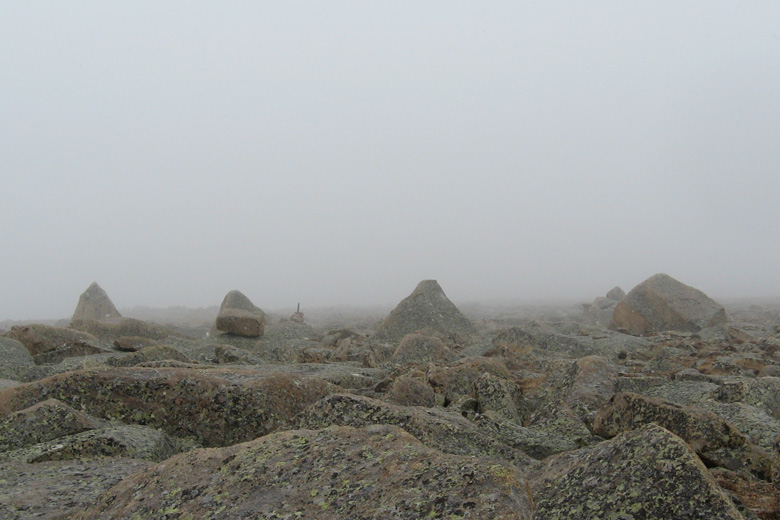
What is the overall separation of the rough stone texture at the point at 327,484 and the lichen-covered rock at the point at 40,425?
90.4 inches

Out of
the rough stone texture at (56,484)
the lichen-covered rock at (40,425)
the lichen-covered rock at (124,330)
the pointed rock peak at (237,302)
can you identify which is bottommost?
the rough stone texture at (56,484)

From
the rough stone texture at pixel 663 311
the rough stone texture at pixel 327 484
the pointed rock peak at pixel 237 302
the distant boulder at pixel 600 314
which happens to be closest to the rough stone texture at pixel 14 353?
the rough stone texture at pixel 327 484

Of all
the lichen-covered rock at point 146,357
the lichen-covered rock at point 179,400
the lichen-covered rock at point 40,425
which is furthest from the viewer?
the lichen-covered rock at point 146,357

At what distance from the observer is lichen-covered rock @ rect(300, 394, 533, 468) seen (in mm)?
4520

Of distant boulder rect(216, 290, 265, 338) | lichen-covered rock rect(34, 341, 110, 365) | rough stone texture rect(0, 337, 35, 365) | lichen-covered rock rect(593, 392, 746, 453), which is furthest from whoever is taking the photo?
distant boulder rect(216, 290, 265, 338)

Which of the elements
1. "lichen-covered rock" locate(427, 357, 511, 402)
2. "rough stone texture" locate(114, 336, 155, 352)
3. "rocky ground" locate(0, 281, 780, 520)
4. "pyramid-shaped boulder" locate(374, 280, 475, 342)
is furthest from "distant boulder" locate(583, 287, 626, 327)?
"rough stone texture" locate(114, 336, 155, 352)

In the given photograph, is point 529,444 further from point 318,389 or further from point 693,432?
point 318,389

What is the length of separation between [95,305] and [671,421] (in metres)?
30.1

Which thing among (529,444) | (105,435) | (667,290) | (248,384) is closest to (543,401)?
(529,444)

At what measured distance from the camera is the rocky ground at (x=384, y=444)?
297 centimetres

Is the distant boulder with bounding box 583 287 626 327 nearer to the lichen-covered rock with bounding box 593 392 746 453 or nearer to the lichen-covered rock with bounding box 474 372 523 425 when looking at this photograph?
the lichen-covered rock with bounding box 474 372 523 425

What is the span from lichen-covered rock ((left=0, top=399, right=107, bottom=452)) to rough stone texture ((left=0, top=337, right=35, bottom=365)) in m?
5.55

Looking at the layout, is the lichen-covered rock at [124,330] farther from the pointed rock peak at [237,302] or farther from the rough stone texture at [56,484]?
the rough stone texture at [56,484]

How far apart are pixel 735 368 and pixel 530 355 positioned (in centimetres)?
387
